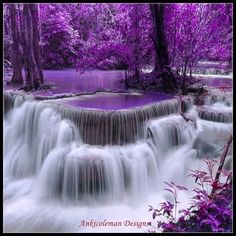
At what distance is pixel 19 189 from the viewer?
4.52 metres

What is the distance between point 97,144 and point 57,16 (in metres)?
2.52

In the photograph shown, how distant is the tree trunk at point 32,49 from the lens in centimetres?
585

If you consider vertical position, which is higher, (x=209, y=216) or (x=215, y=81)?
(x=215, y=81)

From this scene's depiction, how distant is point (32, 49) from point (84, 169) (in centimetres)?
299

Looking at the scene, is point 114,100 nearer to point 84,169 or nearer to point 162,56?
point 162,56

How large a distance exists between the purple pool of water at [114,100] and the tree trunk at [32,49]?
1013 millimetres

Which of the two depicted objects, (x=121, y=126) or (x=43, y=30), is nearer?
(x=121, y=126)

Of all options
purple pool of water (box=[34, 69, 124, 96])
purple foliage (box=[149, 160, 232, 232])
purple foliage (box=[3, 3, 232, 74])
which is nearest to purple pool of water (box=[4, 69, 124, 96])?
purple pool of water (box=[34, 69, 124, 96])

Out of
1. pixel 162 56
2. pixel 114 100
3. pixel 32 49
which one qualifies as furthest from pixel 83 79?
pixel 162 56

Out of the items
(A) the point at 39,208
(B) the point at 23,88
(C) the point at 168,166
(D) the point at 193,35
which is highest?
(D) the point at 193,35

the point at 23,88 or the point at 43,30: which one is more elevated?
the point at 43,30

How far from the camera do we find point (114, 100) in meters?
5.60

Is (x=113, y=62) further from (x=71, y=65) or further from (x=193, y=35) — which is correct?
(x=193, y=35)

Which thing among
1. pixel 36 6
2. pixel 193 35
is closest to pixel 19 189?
pixel 36 6
